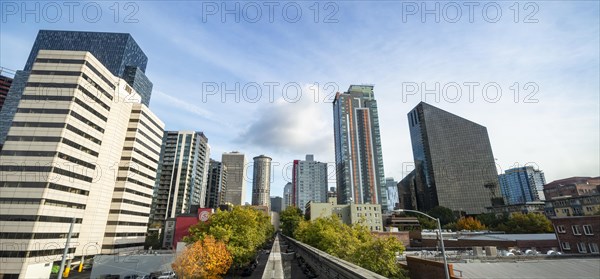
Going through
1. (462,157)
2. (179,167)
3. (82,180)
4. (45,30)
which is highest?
(45,30)

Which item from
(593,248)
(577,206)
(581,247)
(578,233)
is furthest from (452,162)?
(593,248)

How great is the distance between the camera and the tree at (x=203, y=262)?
33156mm

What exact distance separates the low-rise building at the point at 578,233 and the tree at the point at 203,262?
52427mm

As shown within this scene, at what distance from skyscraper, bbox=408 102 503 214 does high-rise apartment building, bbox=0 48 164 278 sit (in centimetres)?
15644

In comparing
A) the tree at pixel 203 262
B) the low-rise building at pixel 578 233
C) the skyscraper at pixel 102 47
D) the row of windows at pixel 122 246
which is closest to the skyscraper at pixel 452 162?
the low-rise building at pixel 578 233

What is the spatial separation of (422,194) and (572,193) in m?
69.5

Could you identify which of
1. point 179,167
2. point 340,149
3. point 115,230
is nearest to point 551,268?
point 115,230

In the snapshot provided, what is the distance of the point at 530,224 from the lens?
79500 mm

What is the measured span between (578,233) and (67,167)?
93.9 m

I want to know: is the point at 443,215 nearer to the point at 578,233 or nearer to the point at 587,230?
the point at 578,233

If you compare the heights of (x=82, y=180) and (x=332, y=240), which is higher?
(x=82, y=180)

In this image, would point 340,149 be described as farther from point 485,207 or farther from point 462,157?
point 485,207

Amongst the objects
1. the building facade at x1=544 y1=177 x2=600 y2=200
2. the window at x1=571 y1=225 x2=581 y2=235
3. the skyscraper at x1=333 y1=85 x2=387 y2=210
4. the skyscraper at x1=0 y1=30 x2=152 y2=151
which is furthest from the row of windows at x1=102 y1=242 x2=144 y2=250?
the building facade at x1=544 y1=177 x2=600 y2=200

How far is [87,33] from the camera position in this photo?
516ft
